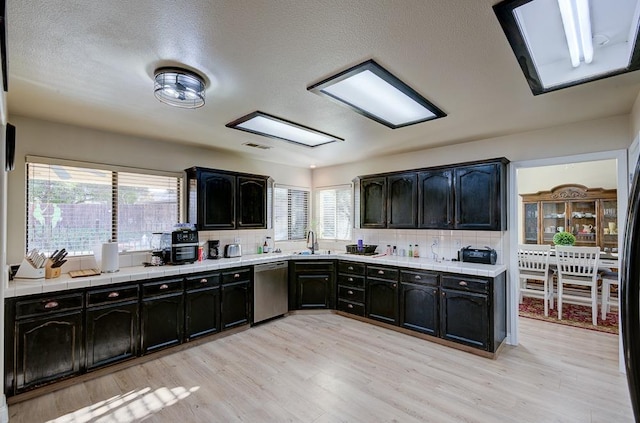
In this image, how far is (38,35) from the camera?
175 centimetres

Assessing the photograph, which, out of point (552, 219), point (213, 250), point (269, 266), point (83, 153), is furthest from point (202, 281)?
point (552, 219)

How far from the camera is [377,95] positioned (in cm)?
261

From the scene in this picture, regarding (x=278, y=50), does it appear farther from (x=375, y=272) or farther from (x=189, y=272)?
(x=375, y=272)

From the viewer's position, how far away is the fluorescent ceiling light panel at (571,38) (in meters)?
1.58

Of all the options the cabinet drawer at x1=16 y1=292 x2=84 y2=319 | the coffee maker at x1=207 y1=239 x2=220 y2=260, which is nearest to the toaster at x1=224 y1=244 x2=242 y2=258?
the coffee maker at x1=207 y1=239 x2=220 y2=260

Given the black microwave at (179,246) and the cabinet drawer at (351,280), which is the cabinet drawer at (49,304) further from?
the cabinet drawer at (351,280)

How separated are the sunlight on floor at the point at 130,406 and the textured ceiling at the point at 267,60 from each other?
2.56 m

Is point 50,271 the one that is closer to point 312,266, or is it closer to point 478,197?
point 312,266

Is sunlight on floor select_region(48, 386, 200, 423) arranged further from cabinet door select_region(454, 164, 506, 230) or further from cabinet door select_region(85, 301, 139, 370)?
cabinet door select_region(454, 164, 506, 230)

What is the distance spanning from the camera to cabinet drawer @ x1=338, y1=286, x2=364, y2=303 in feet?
14.8

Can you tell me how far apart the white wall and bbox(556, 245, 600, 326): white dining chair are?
17.1ft

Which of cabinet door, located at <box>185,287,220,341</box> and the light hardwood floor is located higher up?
cabinet door, located at <box>185,287,220,341</box>

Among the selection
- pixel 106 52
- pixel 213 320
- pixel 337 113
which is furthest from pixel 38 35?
A: pixel 213 320

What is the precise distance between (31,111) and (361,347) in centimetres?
418
